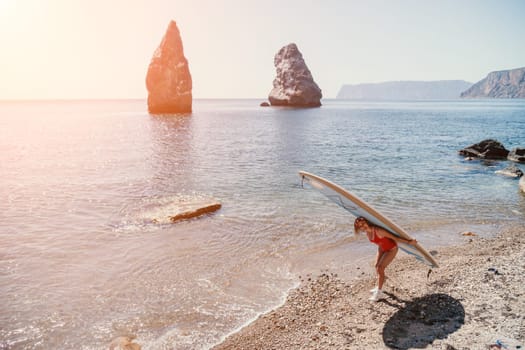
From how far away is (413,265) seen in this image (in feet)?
31.5

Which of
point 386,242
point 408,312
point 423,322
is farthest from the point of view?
point 386,242

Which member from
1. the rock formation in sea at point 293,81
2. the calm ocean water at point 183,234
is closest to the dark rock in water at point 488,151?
the calm ocean water at point 183,234

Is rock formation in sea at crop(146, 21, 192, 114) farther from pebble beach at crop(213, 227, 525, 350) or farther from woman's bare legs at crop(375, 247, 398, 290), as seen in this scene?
woman's bare legs at crop(375, 247, 398, 290)

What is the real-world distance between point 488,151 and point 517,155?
6.91ft

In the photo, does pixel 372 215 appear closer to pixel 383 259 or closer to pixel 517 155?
pixel 383 259

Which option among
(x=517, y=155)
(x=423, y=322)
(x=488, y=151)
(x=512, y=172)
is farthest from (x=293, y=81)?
(x=423, y=322)

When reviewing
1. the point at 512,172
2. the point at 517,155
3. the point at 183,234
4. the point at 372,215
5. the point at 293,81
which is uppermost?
the point at 293,81

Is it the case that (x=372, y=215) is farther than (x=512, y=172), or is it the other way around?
(x=512, y=172)

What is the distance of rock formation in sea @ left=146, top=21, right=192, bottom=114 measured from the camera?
87.6 meters

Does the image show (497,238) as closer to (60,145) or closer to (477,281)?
(477,281)

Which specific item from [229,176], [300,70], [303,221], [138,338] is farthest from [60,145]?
[300,70]

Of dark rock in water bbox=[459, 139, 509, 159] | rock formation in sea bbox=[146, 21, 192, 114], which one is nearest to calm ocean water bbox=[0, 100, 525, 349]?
dark rock in water bbox=[459, 139, 509, 159]

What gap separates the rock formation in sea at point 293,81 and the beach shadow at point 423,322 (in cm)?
Result: 11553

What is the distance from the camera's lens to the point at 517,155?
28.6m
